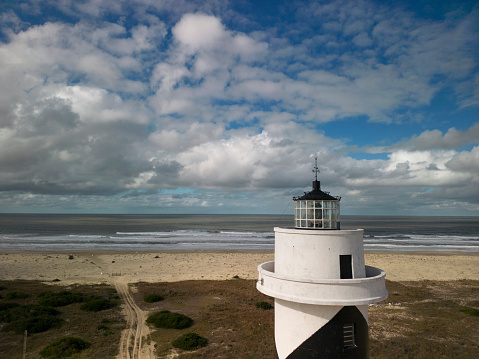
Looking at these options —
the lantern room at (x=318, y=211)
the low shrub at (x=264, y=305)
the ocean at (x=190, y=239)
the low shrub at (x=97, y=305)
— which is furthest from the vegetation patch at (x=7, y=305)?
the ocean at (x=190, y=239)

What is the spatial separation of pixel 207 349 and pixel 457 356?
987 centimetres

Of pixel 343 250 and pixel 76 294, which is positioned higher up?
pixel 343 250

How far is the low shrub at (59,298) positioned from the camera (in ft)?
57.3

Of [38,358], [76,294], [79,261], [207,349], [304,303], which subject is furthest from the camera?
[79,261]

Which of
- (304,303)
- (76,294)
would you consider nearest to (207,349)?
(304,303)

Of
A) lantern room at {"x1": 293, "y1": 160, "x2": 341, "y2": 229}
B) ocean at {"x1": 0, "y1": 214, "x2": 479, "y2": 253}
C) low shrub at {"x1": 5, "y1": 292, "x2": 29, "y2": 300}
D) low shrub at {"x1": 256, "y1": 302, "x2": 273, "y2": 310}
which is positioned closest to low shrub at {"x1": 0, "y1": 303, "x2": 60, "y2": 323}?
low shrub at {"x1": 5, "y1": 292, "x2": 29, "y2": 300}

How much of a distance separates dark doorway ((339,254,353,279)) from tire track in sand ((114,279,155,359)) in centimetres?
→ 904

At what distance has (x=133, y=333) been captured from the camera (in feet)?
45.1

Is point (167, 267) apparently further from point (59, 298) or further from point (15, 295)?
point (15, 295)

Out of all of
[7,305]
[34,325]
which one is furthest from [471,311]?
[7,305]

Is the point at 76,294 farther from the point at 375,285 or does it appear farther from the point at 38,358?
Result: the point at 375,285

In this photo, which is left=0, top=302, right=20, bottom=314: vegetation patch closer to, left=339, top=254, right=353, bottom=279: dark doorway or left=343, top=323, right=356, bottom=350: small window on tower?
left=343, top=323, right=356, bottom=350: small window on tower

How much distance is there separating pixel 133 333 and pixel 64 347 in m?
2.81

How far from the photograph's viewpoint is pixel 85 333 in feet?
45.0
